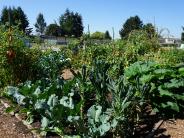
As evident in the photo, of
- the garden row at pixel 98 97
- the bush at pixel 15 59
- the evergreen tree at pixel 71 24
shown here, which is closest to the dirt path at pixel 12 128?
the garden row at pixel 98 97

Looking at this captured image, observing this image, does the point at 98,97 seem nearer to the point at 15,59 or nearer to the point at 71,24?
the point at 15,59

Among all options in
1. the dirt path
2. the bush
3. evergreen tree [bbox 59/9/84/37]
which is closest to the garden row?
the bush

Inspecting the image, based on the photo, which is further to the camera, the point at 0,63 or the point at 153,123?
the point at 0,63

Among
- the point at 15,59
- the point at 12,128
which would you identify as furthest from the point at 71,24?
the point at 12,128

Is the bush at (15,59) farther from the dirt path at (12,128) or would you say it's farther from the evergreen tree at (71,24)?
the evergreen tree at (71,24)

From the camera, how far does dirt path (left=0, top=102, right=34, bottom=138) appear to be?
249 inches

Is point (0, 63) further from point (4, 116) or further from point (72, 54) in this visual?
point (72, 54)

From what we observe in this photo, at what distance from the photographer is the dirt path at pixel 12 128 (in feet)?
20.8

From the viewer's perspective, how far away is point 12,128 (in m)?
6.71

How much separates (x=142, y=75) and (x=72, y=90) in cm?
126

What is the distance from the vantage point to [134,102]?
5984 mm

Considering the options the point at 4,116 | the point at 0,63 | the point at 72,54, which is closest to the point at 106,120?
the point at 4,116

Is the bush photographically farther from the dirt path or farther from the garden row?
the dirt path

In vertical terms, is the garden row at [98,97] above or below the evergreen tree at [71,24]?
below
